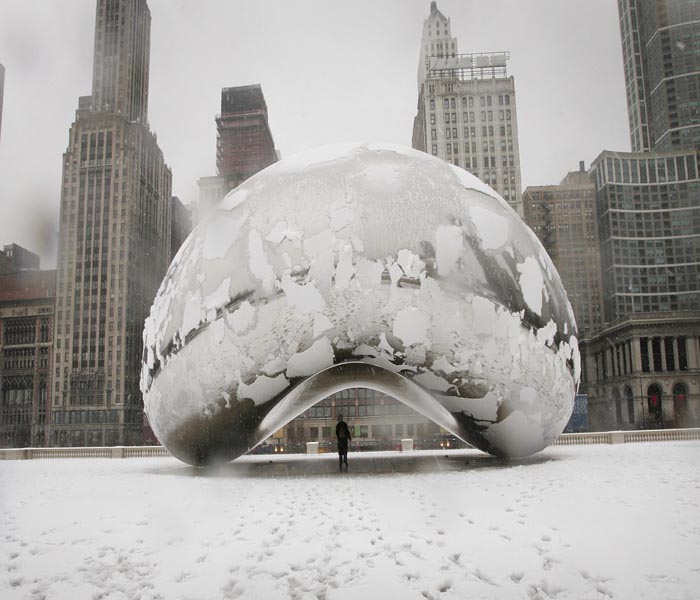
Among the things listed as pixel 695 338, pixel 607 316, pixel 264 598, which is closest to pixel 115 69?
pixel 264 598

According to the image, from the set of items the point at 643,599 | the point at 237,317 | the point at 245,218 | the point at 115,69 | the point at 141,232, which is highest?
the point at 141,232

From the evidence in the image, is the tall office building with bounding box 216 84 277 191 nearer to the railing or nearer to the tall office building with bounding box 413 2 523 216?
the railing

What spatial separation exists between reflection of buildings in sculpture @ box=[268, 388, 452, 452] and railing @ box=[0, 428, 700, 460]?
185ft

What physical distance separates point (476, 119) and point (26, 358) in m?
67.9

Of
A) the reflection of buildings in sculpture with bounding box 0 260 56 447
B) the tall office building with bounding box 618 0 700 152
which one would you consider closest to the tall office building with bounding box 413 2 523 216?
the reflection of buildings in sculpture with bounding box 0 260 56 447

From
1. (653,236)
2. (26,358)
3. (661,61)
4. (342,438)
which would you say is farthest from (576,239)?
(342,438)

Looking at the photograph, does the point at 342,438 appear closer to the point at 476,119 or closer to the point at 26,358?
the point at 26,358

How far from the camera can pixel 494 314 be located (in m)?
9.51

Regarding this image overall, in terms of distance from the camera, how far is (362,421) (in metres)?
81.8

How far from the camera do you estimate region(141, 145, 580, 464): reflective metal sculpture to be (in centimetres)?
938

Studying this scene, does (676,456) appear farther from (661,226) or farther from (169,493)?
(661,226)

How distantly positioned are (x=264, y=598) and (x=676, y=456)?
31.5 feet

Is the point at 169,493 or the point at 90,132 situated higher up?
the point at 90,132

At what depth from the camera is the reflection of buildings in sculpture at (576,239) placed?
222 feet
